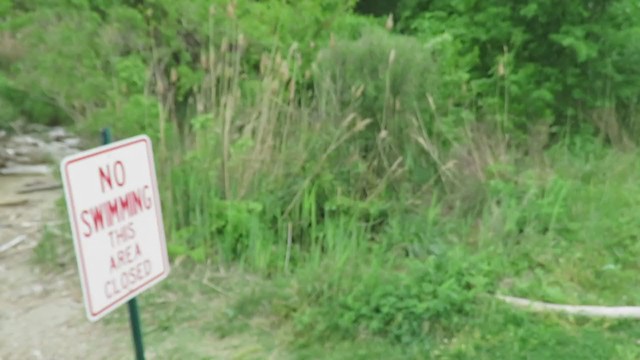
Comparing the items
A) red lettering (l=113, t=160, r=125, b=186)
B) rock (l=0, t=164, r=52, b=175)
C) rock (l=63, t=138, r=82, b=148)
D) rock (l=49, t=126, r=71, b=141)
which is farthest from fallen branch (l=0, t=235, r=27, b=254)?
red lettering (l=113, t=160, r=125, b=186)

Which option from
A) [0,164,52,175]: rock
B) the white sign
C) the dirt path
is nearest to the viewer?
the white sign

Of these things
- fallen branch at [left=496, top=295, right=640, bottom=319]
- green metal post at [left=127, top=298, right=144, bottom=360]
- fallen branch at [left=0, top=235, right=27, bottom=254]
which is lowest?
fallen branch at [left=496, top=295, right=640, bottom=319]

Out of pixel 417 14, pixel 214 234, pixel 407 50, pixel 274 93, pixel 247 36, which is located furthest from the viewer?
pixel 417 14

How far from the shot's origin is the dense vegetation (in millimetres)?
5086

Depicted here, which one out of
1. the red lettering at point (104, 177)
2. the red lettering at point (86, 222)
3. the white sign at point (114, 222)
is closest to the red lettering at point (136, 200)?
the white sign at point (114, 222)

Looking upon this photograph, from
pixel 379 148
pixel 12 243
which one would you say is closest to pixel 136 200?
pixel 12 243

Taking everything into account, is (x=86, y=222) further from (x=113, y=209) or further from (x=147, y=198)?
(x=147, y=198)

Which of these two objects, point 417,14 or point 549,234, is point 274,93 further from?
point 417,14

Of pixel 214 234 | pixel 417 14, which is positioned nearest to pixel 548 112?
pixel 417 14

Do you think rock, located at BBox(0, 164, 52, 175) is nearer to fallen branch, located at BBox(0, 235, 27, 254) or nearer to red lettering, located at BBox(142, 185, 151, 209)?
fallen branch, located at BBox(0, 235, 27, 254)

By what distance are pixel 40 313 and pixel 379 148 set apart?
2.86 metres

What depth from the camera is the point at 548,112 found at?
29.7 feet

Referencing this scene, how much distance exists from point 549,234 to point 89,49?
4.06 meters

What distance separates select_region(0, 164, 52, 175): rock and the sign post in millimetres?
5214
